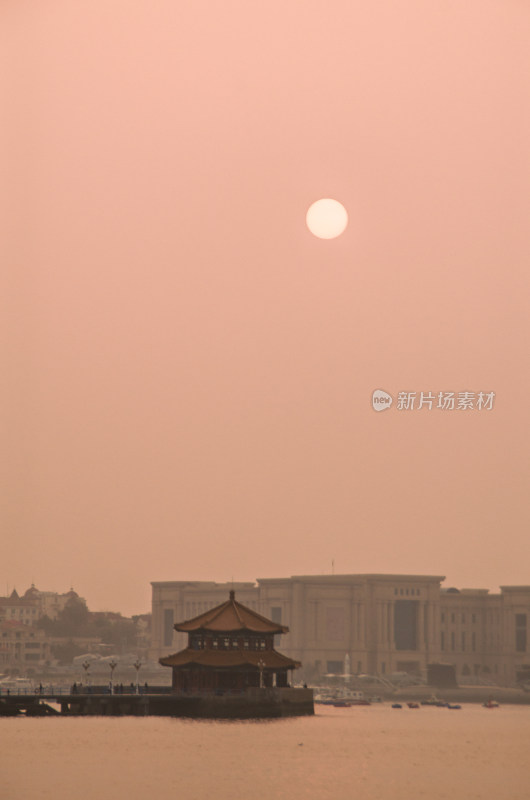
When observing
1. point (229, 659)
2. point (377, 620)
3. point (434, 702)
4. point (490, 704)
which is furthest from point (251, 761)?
point (377, 620)

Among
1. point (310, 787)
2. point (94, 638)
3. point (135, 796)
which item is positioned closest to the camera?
point (135, 796)

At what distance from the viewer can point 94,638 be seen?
449 feet

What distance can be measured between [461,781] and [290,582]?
7671 cm

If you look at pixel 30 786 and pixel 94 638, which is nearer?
pixel 30 786

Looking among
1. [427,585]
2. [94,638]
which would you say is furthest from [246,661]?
[94,638]

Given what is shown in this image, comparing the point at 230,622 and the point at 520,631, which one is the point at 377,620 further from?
the point at 230,622

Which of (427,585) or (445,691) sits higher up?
(427,585)

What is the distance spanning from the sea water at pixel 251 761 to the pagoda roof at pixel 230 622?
196 inches

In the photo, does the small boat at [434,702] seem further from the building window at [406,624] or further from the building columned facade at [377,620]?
the building window at [406,624]

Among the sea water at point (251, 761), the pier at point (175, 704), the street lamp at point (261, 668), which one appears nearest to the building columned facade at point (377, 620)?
the pier at point (175, 704)

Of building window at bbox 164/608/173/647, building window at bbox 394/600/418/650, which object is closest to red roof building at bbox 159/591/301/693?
building window at bbox 164/608/173/647

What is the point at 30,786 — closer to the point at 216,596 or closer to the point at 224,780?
the point at 224,780

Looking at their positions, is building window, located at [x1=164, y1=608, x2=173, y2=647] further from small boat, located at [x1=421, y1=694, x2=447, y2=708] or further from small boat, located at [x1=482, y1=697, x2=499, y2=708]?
small boat, located at [x1=482, y1=697, x2=499, y2=708]

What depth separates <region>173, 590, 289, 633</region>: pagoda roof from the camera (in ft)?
231
